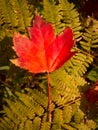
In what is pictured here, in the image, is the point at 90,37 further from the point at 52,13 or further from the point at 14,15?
the point at 14,15

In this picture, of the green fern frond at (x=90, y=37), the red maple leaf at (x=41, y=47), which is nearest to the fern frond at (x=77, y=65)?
the green fern frond at (x=90, y=37)

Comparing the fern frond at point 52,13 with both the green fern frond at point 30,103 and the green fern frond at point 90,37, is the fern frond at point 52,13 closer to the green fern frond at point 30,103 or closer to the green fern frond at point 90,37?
the green fern frond at point 90,37

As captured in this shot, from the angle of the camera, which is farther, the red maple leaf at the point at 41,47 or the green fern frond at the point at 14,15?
the green fern frond at the point at 14,15

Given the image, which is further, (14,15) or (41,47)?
(14,15)

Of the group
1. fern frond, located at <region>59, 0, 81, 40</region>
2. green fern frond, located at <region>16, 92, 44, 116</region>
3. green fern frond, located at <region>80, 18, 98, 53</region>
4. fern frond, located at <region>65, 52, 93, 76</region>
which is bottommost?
green fern frond, located at <region>16, 92, 44, 116</region>

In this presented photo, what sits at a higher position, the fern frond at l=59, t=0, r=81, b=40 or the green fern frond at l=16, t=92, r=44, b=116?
the fern frond at l=59, t=0, r=81, b=40

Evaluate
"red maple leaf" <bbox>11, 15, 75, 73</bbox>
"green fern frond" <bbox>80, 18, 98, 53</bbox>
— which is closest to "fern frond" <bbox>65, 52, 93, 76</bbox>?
"green fern frond" <bbox>80, 18, 98, 53</bbox>

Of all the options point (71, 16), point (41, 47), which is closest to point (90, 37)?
point (71, 16)

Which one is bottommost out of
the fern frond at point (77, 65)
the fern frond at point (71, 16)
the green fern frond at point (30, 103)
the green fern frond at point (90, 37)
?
the green fern frond at point (30, 103)

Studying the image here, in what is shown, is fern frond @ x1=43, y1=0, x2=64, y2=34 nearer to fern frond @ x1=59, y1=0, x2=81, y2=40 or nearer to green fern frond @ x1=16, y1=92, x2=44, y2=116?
fern frond @ x1=59, y1=0, x2=81, y2=40

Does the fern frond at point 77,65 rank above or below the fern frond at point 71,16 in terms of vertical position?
below
